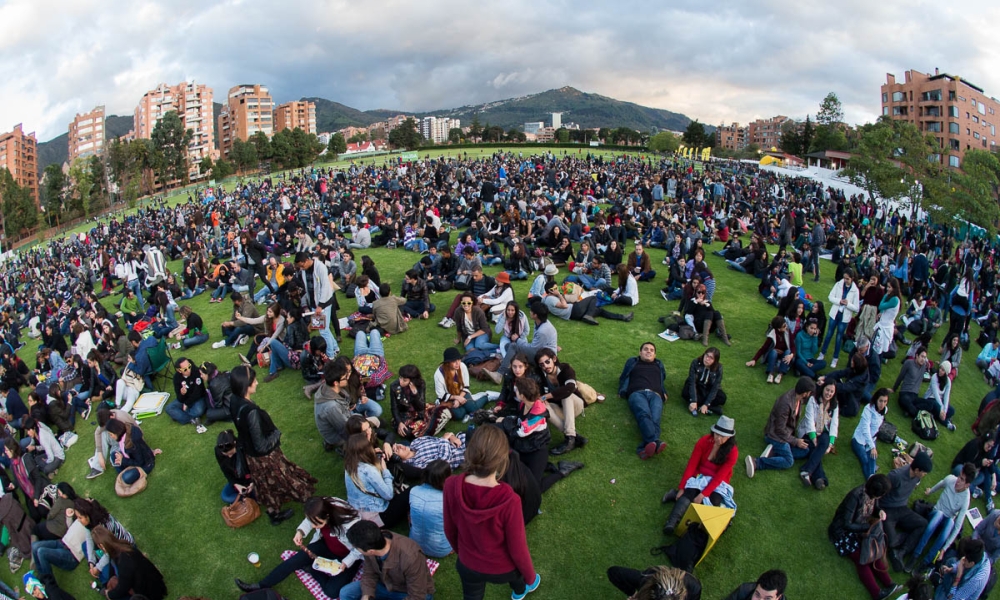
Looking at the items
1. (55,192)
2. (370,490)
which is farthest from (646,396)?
(55,192)

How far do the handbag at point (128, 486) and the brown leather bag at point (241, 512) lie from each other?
1.64 meters

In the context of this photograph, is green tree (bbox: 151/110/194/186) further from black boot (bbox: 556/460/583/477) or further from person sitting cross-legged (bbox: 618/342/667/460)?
black boot (bbox: 556/460/583/477)

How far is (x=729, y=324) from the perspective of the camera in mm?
10680

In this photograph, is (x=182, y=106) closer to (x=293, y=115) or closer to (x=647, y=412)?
(x=293, y=115)

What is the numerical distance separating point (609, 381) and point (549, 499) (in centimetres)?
292

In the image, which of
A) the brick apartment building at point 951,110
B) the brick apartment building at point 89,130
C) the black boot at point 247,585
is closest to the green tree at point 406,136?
the brick apartment building at point 951,110

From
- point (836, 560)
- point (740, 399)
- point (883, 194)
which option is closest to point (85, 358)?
point (740, 399)

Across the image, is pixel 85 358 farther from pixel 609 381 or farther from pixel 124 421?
pixel 609 381

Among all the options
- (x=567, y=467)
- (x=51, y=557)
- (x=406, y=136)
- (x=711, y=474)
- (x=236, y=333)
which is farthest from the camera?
(x=406, y=136)

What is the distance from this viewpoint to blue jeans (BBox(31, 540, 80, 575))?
5449mm

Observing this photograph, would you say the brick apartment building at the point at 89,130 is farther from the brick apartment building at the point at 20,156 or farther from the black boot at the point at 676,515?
the black boot at the point at 676,515

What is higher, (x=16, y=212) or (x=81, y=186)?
(x=81, y=186)

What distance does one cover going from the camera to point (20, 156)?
373 feet

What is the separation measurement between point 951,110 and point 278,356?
241 ft
